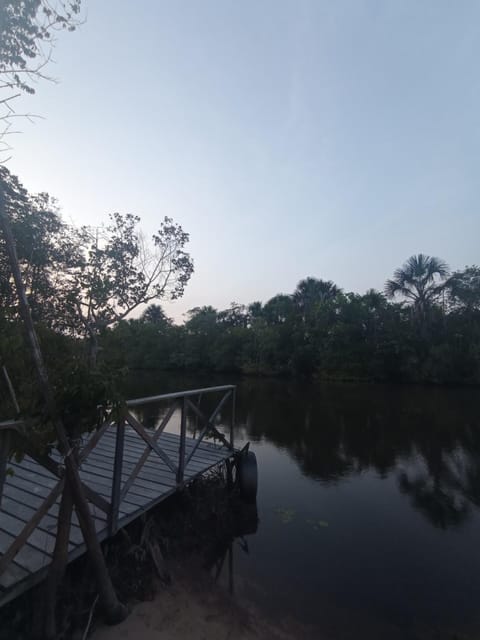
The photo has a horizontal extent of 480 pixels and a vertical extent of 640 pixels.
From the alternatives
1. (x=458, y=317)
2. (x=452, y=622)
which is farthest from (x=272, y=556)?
(x=458, y=317)

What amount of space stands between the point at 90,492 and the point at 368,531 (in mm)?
4777

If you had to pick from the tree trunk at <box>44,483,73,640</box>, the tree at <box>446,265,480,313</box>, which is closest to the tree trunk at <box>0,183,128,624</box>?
the tree trunk at <box>44,483,73,640</box>

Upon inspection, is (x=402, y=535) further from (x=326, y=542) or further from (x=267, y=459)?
(x=267, y=459)

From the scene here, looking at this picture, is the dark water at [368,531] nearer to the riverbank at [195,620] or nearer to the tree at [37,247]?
the riverbank at [195,620]

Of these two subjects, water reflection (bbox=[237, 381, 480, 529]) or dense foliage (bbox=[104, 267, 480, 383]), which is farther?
dense foliage (bbox=[104, 267, 480, 383])

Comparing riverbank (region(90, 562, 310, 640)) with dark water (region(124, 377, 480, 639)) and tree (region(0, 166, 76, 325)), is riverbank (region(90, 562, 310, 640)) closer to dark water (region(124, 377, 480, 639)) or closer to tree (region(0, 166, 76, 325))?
dark water (region(124, 377, 480, 639))

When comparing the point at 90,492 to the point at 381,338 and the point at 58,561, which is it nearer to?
the point at 58,561

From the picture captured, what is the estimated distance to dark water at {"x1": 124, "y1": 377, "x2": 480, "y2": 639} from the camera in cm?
378

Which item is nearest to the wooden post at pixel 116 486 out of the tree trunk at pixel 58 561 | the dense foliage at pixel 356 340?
the tree trunk at pixel 58 561

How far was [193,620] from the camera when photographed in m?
3.17

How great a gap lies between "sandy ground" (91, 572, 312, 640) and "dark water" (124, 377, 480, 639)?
0.33 meters

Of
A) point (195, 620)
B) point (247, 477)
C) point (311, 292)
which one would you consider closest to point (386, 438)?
point (247, 477)

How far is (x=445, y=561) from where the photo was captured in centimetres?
479

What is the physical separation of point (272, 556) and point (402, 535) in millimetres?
2313
